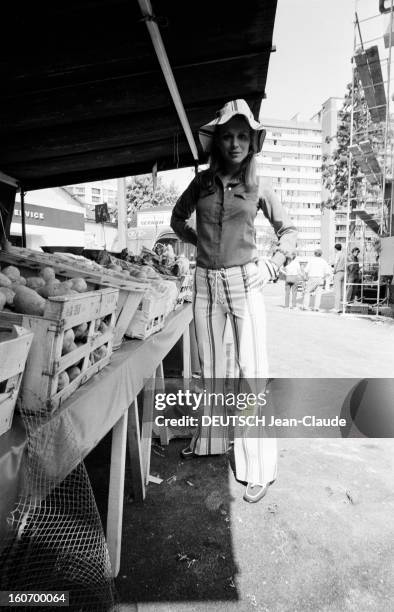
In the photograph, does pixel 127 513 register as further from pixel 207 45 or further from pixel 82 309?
pixel 207 45

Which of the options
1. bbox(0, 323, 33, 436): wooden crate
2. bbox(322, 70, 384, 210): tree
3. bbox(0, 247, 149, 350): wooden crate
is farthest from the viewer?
bbox(322, 70, 384, 210): tree

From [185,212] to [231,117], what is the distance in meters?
0.71

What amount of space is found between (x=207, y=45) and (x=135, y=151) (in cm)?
240

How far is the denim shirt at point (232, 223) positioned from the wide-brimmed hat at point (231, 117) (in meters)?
0.20

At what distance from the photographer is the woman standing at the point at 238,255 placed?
2.32m

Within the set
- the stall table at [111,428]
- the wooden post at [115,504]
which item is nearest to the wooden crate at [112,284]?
the stall table at [111,428]

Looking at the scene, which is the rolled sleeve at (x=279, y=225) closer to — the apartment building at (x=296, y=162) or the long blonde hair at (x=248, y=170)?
the long blonde hair at (x=248, y=170)

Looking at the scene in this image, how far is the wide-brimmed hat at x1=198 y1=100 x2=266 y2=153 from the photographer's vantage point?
2211mm

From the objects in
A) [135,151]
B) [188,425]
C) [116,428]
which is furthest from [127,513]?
[135,151]

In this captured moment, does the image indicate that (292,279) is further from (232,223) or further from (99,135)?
(232,223)

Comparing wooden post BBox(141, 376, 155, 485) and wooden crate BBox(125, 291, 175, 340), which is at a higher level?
wooden crate BBox(125, 291, 175, 340)

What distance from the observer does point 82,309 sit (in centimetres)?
134

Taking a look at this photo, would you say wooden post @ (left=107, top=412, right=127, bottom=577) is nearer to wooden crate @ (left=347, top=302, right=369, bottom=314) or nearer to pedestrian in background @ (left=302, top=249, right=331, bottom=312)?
pedestrian in background @ (left=302, top=249, right=331, bottom=312)

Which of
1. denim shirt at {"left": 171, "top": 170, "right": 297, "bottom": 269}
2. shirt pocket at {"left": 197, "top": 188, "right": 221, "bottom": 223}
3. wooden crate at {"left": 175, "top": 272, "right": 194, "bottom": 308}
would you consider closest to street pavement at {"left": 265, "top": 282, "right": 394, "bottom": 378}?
wooden crate at {"left": 175, "top": 272, "right": 194, "bottom": 308}
